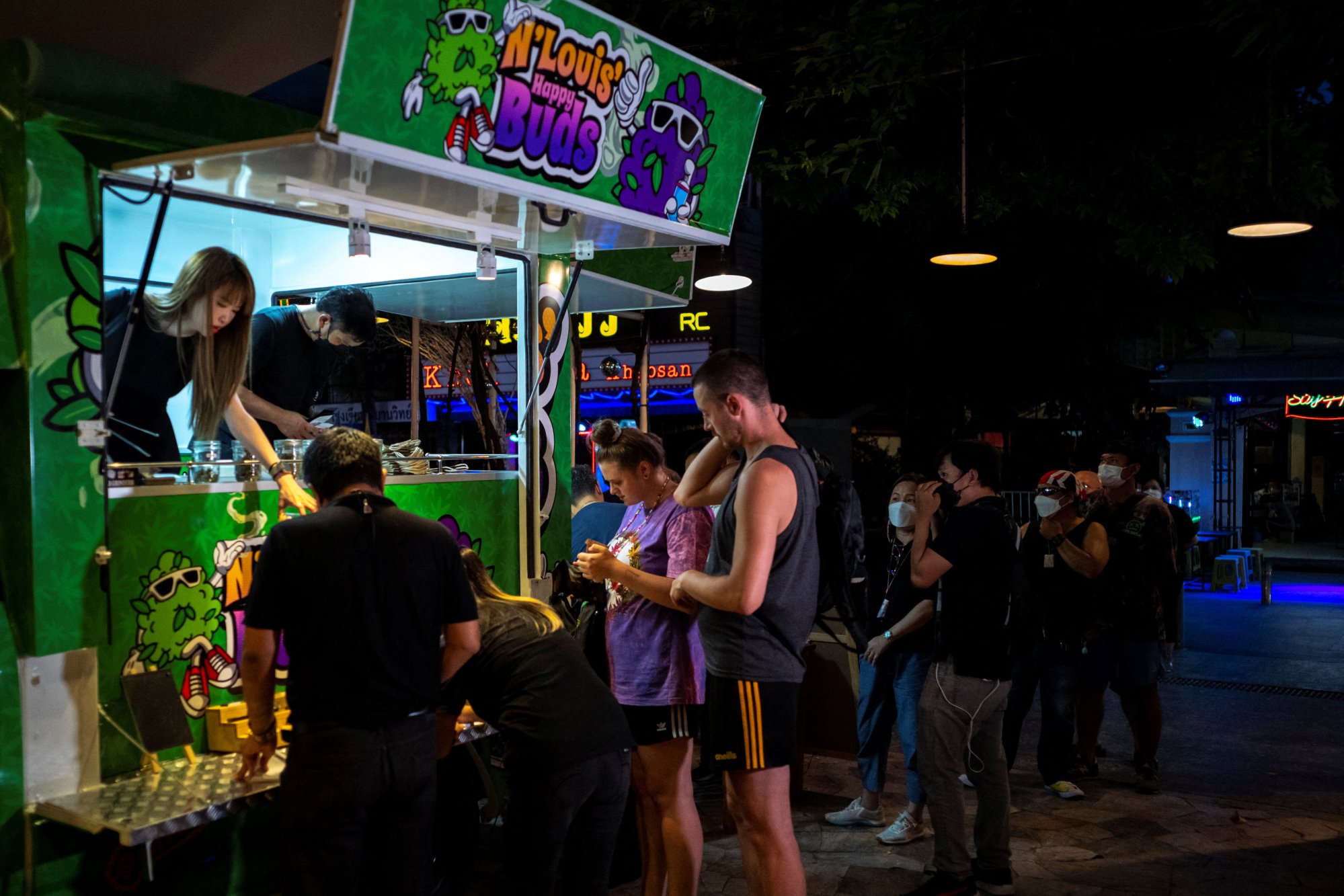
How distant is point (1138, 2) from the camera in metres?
8.59

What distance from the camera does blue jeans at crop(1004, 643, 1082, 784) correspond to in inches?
245

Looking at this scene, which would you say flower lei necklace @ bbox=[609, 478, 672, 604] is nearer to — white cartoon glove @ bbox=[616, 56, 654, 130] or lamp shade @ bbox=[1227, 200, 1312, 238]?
white cartoon glove @ bbox=[616, 56, 654, 130]

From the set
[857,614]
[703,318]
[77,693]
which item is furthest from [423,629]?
[703,318]

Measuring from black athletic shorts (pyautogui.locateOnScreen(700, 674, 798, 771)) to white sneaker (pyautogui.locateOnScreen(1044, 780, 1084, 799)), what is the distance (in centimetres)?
337

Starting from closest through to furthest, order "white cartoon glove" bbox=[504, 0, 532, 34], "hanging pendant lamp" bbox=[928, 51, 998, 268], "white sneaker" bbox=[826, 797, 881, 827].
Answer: "white cartoon glove" bbox=[504, 0, 532, 34]
"white sneaker" bbox=[826, 797, 881, 827]
"hanging pendant lamp" bbox=[928, 51, 998, 268]

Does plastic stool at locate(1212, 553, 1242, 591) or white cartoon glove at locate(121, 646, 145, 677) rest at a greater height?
white cartoon glove at locate(121, 646, 145, 677)

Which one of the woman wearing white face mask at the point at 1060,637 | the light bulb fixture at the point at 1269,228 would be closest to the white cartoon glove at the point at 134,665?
the woman wearing white face mask at the point at 1060,637

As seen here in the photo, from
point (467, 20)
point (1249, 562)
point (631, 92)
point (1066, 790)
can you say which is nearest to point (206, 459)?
point (467, 20)

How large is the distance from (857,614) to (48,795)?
3.81 m

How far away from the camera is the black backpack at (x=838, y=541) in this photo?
5086 mm

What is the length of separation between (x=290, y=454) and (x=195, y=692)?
98 cm

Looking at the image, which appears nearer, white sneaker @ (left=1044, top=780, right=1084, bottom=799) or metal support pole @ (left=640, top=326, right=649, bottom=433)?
white sneaker @ (left=1044, top=780, right=1084, bottom=799)

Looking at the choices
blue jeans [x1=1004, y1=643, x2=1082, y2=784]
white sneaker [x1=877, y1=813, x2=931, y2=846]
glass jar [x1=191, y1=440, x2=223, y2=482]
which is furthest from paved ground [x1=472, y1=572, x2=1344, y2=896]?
glass jar [x1=191, y1=440, x2=223, y2=482]

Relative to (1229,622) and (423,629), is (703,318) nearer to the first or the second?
(1229,622)
